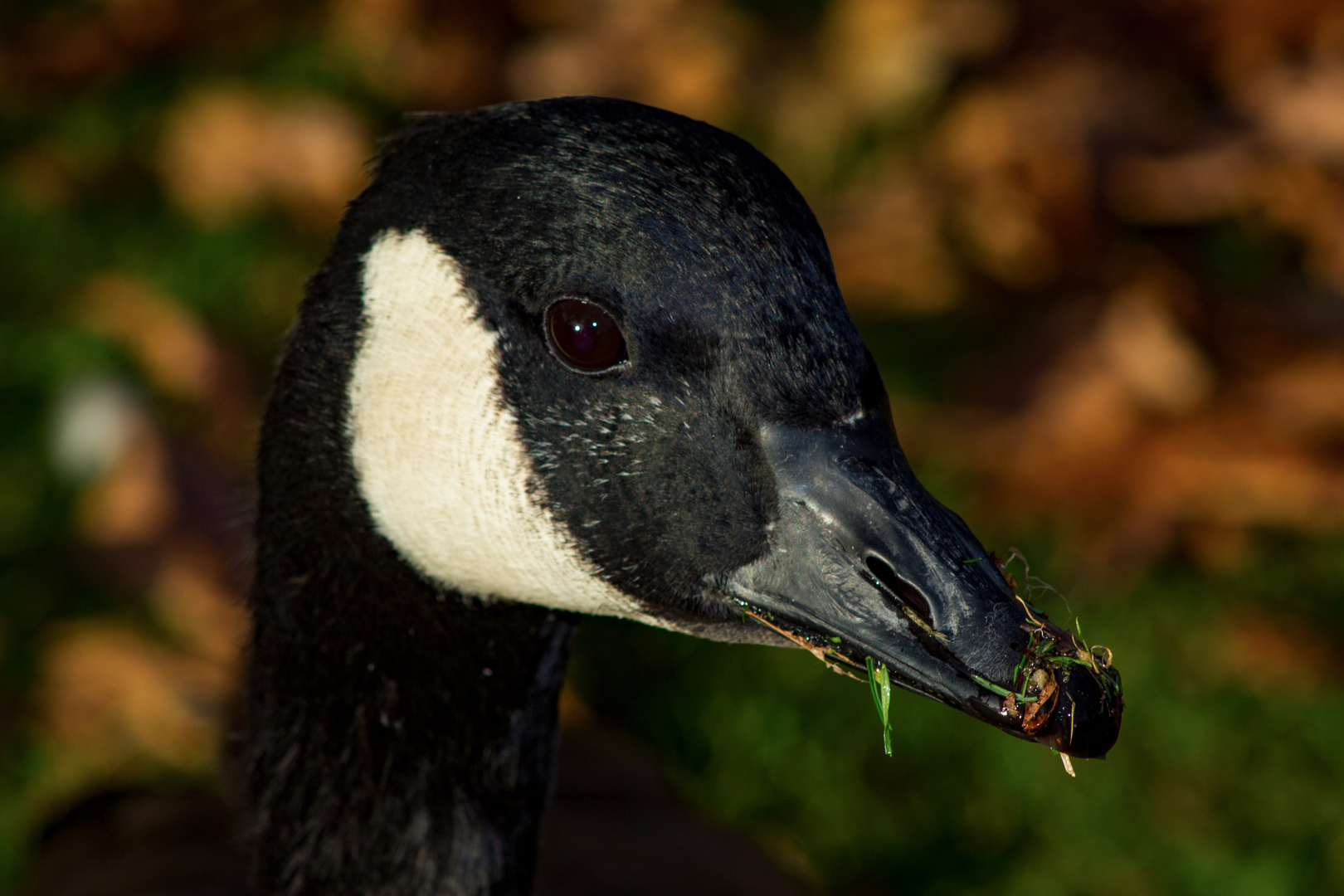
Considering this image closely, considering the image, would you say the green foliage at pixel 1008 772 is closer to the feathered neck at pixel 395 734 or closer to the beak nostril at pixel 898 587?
the feathered neck at pixel 395 734

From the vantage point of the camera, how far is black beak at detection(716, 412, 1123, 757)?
1618 millimetres

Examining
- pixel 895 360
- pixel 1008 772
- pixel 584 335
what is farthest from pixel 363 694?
pixel 895 360

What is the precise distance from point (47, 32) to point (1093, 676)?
567 cm

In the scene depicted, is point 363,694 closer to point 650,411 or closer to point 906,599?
point 650,411

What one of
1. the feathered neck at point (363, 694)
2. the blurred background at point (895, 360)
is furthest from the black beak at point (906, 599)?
the blurred background at point (895, 360)

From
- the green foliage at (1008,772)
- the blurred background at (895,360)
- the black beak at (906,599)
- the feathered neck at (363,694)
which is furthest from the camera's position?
the blurred background at (895,360)

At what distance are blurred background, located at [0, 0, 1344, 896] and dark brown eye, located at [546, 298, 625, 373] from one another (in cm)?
189

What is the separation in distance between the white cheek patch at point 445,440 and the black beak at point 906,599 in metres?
0.29

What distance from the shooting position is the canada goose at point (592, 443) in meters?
1.69

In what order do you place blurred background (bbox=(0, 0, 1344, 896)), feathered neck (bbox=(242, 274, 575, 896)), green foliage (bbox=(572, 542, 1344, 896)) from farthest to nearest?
blurred background (bbox=(0, 0, 1344, 896)), green foliage (bbox=(572, 542, 1344, 896)), feathered neck (bbox=(242, 274, 575, 896))

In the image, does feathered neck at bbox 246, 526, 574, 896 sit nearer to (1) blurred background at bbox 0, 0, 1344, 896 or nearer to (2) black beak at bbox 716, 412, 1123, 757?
(2) black beak at bbox 716, 412, 1123, 757

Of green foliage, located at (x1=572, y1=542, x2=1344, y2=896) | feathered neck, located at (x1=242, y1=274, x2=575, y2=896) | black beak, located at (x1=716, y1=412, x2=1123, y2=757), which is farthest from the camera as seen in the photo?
green foliage, located at (x1=572, y1=542, x2=1344, y2=896)

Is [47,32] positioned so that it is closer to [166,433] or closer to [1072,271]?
[166,433]

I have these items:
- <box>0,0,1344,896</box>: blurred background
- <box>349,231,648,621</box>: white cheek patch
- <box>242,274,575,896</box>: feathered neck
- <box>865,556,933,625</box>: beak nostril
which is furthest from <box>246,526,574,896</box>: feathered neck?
<box>0,0,1344,896</box>: blurred background
